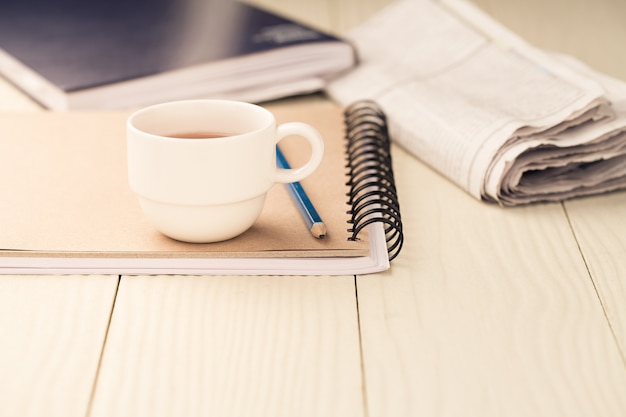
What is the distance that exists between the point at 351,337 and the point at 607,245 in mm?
331

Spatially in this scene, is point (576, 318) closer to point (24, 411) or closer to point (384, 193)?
point (384, 193)

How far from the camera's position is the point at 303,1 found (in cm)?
196

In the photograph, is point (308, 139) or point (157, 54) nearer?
point (308, 139)

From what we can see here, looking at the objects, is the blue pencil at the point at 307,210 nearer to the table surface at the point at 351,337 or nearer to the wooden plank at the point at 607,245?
the table surface at the point at 351,337

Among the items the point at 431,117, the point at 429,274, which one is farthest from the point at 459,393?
the point at 431,117

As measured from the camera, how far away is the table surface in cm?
60

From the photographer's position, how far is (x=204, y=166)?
72 cm

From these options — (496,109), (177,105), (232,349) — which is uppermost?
(496,109)

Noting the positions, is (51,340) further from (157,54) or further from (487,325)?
(157,54)

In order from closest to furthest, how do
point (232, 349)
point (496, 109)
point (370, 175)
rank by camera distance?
point (232, 349)
point (370, 175)
point (496, 109)

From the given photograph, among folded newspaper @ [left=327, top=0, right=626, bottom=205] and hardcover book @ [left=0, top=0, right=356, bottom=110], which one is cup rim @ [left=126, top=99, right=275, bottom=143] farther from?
hardcover book @ [left=0, top=0, right=356, bottom=110]

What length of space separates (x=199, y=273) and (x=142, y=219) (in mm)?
100

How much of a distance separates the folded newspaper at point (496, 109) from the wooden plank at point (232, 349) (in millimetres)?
288

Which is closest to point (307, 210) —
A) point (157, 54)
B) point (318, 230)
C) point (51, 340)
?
point (318, 230)
